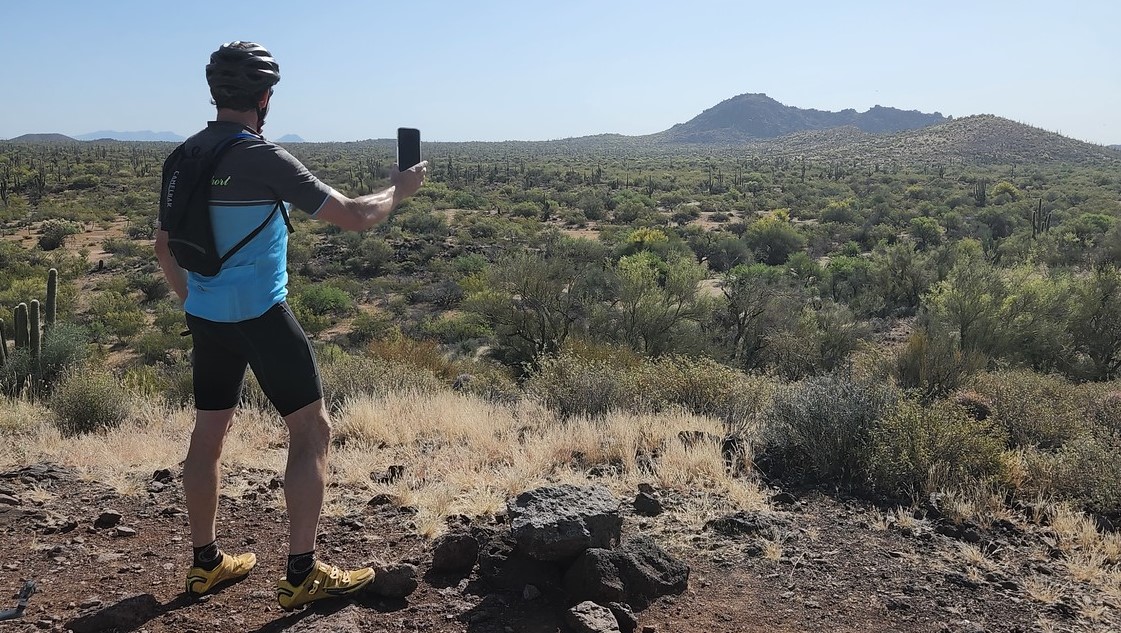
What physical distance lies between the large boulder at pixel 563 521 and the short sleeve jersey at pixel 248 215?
57.1 inches

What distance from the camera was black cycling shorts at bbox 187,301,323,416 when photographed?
2816 millimetres

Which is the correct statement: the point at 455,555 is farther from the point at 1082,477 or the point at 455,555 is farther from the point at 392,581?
the point at 1082,477

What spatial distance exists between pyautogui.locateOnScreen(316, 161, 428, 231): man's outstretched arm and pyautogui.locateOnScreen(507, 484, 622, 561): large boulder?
148 centimetres

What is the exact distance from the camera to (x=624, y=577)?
3340 millimetres

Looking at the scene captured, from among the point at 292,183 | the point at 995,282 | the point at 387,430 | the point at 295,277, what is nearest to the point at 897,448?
the point at 387,430

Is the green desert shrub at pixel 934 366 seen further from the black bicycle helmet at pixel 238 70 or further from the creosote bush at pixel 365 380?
the black bicycle helmet at pixel 238 70

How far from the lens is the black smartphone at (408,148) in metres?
3.25

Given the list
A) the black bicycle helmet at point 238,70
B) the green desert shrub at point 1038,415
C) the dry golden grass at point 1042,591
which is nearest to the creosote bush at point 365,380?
the black bicycle helmet at point 238,70

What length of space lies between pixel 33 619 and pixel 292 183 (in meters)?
2.04

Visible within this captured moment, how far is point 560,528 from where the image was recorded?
3.39 meters

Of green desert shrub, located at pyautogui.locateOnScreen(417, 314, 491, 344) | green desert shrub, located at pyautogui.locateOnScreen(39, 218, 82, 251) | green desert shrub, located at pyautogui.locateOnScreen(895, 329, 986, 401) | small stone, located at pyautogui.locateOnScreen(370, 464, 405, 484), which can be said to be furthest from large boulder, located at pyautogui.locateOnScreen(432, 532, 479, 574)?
green desert shrub, located at pyautogui.locateOnScreen(39, 218, 82, 251)

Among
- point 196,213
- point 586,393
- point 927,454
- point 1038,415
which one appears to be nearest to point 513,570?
point 196,213

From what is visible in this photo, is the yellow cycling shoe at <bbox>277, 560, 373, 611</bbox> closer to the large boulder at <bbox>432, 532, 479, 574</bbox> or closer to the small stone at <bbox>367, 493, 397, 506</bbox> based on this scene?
the large boulder at <bbox>432, 532, 479, 574</bbox>

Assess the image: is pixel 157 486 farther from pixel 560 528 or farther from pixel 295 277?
pixel 295 277
